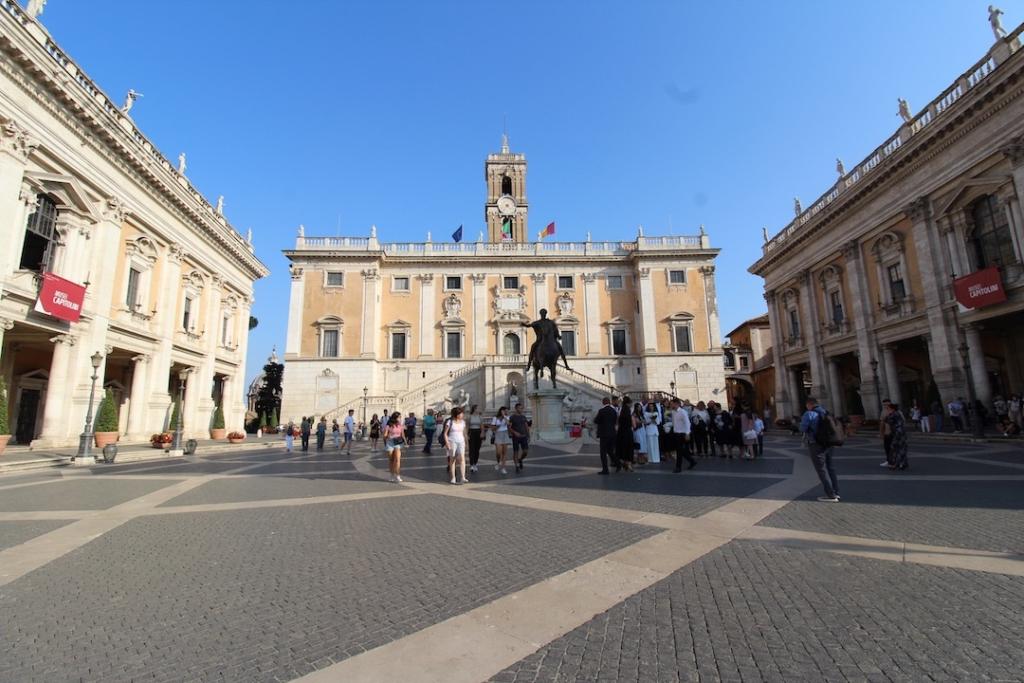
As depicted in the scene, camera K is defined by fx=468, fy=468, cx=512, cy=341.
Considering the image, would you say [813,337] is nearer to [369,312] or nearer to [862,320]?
[862,320]

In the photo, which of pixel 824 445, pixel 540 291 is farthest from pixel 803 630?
pixel 540 291

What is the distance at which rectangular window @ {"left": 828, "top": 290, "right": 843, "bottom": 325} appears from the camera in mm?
28234

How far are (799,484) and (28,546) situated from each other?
1104 cm

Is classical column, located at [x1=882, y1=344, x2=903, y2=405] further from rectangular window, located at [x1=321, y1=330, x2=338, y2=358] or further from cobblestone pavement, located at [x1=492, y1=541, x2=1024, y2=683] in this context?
rectangular window, located at [x1=321, y1=330, x2=338, y2=358]

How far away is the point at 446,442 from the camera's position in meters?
9.57

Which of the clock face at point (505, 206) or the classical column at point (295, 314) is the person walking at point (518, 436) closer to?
the classical column at point (295, 314)

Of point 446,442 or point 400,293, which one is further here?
point 400,293

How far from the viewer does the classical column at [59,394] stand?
1717 centimetres

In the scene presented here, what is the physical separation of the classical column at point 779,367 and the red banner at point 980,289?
15278 millimetres

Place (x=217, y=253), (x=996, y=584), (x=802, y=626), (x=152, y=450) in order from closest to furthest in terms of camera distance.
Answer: (x=802, y=626)
(x=996, y=584)
(x=152, y=450)
(x=217, y=253)

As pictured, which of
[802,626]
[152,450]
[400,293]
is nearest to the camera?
[802,626]

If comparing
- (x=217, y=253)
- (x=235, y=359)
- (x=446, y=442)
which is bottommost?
(x=446, y=442)

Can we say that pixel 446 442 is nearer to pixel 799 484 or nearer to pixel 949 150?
pixel 799 484

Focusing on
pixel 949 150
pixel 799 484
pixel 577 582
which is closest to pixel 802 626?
pixel 577 582
